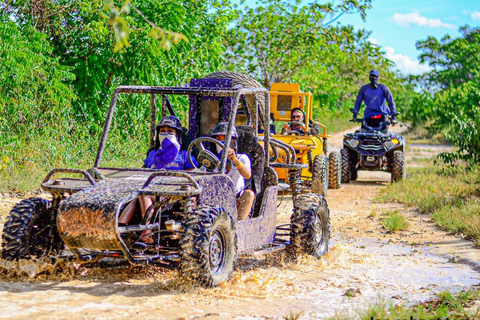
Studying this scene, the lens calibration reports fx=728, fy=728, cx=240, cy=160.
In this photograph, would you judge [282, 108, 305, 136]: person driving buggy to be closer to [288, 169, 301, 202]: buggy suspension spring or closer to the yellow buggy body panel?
the yellow buggy body panel

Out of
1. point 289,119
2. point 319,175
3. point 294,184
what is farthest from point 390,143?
point 294,184

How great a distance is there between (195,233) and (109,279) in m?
1.09

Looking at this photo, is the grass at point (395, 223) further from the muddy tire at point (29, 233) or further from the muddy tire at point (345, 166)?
the muddy tire at point (345, 166)

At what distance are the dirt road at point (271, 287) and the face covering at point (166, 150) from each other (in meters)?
1.05

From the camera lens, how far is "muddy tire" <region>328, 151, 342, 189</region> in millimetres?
14172

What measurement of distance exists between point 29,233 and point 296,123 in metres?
8.26

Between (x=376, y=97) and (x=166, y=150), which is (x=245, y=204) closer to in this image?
(x=166, y=150)

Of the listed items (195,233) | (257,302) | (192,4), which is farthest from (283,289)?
(192,4)

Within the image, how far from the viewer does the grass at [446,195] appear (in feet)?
32.2

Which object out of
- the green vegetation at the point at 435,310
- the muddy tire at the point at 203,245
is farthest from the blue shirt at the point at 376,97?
the muddy tire at the point at 203,245

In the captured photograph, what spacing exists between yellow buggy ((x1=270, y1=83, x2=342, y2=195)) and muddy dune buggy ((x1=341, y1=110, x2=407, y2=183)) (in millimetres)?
836

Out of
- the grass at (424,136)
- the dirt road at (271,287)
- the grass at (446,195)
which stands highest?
the grass at (424,136)

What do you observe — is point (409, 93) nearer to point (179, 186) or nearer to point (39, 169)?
point (39, 169)

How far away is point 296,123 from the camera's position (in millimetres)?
13867
